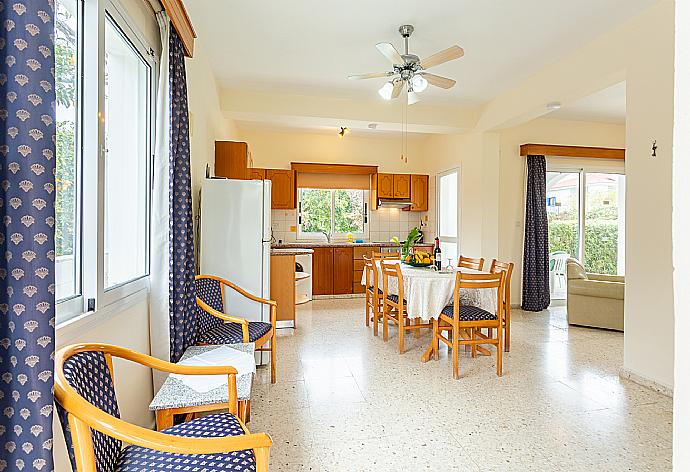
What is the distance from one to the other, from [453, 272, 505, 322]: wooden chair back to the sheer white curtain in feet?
7.25

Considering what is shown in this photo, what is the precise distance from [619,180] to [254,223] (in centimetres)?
612

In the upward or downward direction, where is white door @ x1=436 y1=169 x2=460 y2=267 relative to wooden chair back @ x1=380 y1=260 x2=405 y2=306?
upward

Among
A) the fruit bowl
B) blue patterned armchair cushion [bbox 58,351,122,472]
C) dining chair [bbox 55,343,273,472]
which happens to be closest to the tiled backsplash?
the fruit bowl

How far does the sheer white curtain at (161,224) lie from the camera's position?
246 centimetres

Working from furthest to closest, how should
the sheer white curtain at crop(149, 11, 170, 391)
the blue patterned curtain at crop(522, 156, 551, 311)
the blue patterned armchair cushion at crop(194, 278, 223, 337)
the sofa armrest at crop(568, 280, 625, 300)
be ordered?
the blue patterned curtain at crop(522, 156, 551, 311) → the sofa armrest at crop(568, 280, 625, 300) → the blue patterned armchair cushion at crop(194, 278, 223, 337) → the sheer white curtain at crop(149, 11, 170, 391)

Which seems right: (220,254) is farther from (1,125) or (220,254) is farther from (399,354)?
(1,125)

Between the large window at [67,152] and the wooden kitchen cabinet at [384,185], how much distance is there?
20.2 ft

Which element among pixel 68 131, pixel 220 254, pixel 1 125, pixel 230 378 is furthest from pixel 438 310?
pixel 1 125

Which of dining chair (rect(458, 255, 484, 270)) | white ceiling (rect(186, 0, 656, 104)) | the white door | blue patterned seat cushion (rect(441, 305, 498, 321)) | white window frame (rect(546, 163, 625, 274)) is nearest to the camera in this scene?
white ceiling (rect(186, 0, 656, 104))

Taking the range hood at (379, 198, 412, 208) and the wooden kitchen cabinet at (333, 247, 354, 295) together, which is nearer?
the wooden kitchen cabinet at (333, 247, 354, 295)

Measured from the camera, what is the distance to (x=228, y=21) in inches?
140

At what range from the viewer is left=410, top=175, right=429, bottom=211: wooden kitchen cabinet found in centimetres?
786

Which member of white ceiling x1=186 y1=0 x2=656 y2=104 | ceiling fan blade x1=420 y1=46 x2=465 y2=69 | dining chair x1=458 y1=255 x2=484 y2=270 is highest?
white ceiling x1=186 y1=0 x2=656 y2=104

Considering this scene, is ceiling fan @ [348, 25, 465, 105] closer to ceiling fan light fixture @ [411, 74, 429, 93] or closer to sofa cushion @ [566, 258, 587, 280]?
ceiling fan light fixture @ [411, 74, 429, 93]
